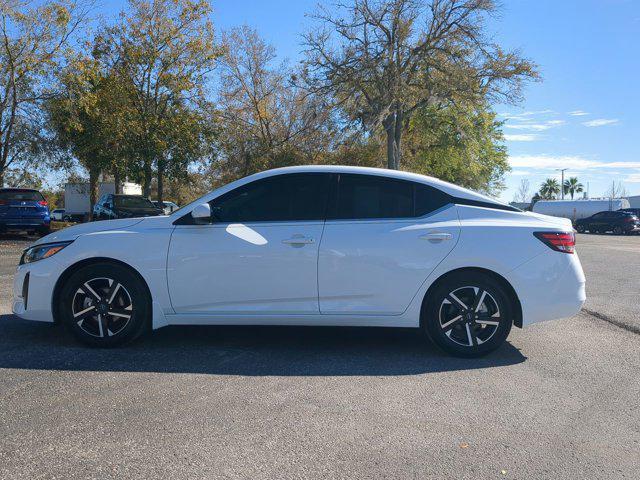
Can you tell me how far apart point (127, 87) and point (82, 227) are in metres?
21.0

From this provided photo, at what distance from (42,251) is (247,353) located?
2.10 m

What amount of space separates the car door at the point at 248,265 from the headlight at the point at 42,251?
1.05m

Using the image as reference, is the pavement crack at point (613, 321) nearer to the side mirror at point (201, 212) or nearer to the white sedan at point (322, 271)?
the white sedan at point (322, 271)

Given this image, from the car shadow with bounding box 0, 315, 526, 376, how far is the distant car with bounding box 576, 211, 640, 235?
40502 mm

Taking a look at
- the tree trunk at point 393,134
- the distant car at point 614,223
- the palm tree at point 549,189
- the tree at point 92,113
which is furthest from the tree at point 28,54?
the palm tree at point 549,189

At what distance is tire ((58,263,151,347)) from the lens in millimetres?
4980

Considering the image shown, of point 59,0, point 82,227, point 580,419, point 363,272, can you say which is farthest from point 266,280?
point 59,0

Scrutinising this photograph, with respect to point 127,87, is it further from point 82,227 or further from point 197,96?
point 82,227

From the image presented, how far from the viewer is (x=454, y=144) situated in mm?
38219

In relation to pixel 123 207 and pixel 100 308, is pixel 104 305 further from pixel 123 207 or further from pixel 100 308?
pixel 123 207

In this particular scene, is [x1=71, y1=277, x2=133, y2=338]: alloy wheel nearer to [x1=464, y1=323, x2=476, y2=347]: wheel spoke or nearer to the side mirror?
the side mirror

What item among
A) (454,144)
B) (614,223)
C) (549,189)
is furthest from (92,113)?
(549,189)

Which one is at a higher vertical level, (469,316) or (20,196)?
(20,196)

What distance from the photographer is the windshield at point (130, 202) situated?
64.6ft
